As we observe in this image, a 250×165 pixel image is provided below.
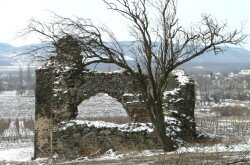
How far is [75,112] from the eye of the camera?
18.4 m

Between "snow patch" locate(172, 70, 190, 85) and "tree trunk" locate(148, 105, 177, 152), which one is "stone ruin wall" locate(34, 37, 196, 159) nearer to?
"snow patch" locate(172, 70, 190, 85)

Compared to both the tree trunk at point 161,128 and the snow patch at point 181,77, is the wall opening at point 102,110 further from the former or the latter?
the tree trunk at point 161,128

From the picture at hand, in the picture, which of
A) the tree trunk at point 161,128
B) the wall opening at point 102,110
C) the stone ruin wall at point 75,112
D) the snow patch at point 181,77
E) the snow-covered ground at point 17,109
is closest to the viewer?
the tree trunk at point 161,128

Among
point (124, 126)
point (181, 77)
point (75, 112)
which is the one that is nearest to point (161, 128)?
point (124, 126)

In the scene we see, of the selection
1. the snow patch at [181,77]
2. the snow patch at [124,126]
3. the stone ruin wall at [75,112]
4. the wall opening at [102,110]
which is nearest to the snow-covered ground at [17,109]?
the wall opening at [102,110]

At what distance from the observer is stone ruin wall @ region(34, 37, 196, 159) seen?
51.2ft

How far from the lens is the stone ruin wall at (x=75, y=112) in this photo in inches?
614

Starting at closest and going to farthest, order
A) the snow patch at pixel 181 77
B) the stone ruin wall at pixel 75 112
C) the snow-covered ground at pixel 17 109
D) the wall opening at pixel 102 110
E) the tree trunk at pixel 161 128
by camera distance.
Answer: the tree trunk at pixel 161 128
the stone ruin wall at pixel 75 112
the snow patch at pixel 181 77
the wall opening at pixel 102 110
the snow-covered ground at pixel 17 109

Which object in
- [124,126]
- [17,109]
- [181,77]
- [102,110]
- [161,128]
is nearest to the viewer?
[161,128]

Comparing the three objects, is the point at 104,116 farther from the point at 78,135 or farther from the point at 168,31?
the point at 168,31

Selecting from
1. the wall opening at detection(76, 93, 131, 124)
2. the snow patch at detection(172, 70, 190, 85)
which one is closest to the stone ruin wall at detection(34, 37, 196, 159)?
the snow patch at detection(172, 70, 190, 85)

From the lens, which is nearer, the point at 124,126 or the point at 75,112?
the point at 124,126

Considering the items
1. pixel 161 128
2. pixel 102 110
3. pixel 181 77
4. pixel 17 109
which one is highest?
pixel 181 77

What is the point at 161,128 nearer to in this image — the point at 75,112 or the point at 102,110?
the point at 75,112
